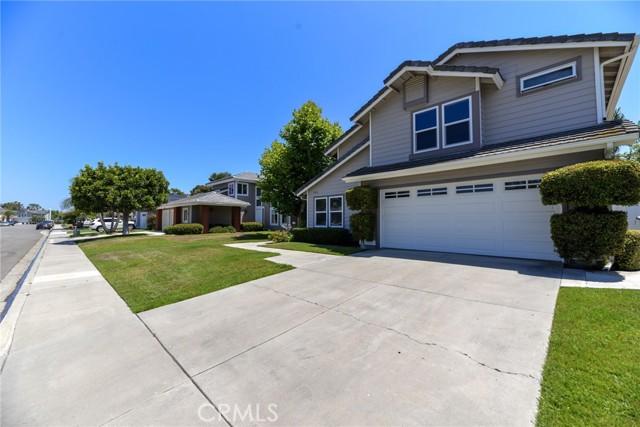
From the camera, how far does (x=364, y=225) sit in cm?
1110

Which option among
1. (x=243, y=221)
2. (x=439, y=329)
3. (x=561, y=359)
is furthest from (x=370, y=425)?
(x=243, y=221)

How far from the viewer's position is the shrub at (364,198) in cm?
1100

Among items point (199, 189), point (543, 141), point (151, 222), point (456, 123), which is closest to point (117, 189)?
point (151, 222)

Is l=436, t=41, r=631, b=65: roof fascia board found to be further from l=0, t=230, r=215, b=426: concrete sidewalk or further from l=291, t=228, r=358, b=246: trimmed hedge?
l=0, t=230, r=215, b=426: concrete sidewalk

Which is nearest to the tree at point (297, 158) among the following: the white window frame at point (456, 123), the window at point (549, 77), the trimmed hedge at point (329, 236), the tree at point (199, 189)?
the trimmed hedge at point (329, 236)

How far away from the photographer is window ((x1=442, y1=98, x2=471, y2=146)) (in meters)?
9.55

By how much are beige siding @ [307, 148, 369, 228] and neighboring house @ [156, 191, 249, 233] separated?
1308 cm

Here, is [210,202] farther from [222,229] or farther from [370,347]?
[370,347]

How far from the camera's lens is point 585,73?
7625 mm

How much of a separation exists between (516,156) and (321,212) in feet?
30.7

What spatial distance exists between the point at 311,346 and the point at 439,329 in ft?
5.76

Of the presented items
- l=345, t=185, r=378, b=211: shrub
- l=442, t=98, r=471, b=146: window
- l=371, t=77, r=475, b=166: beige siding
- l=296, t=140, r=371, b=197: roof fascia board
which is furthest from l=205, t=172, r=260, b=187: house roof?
l=442, t=98, r=471, b=146: window

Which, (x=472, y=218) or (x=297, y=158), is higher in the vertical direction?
(x=297, y=158)

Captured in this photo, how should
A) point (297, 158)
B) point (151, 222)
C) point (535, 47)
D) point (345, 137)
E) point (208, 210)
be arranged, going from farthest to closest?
1. point (151, 222)
2. point (208, 210)
3. point (297, 158)
4. point (345, 137)
5. point (535, 47)
